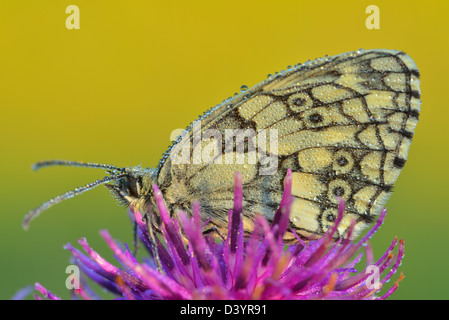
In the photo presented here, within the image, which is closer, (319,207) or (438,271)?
(319,207)

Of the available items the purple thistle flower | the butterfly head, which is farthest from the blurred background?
the purple thistle flower

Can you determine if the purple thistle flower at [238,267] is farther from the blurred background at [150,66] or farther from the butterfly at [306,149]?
the blurred background at [150,66]

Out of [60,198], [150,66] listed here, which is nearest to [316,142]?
[60,198]

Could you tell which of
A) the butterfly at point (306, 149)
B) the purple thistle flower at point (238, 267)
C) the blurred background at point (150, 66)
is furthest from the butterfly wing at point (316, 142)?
the blurred background at point (150, 66)

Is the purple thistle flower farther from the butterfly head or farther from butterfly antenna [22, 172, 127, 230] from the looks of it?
butterfly antenna [22, 172, 127, 230]

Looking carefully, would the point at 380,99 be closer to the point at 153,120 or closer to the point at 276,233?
the point at 276,233

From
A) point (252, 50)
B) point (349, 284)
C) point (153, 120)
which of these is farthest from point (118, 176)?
point (252, 50)
